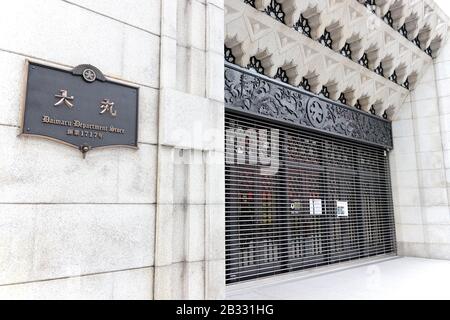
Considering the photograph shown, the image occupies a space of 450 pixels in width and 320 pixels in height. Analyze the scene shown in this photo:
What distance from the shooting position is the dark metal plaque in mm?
3070

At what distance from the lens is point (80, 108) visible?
10.8 ft

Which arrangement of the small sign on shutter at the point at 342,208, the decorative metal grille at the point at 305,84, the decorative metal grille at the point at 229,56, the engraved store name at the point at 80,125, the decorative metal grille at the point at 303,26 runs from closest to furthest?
the engraved store name at the point at 80,125, the decorative metal grille at the point at 229,56, the decorative metal grille at the point at 303,26, the decorative metal grille at the point at 305,84, the small sign on shutter at the point at 342,208

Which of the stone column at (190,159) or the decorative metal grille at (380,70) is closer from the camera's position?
the stone column at (190,159)

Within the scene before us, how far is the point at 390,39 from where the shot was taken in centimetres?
945

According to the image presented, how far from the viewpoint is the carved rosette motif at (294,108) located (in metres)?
6.61

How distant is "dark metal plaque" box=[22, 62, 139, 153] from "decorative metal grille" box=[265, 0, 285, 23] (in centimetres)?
431

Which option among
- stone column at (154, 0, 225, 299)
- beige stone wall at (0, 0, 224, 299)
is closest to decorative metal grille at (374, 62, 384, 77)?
beige stone wall at (0, 0, 224, 299)

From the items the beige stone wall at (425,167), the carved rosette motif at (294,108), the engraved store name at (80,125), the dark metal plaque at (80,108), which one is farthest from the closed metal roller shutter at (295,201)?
the engraved store name at (80,125)

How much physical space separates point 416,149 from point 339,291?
662cm

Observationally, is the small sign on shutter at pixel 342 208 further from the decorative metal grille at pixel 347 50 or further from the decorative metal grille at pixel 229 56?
the decorative metal grille at pixel 229 56

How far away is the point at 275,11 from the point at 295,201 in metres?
4.06

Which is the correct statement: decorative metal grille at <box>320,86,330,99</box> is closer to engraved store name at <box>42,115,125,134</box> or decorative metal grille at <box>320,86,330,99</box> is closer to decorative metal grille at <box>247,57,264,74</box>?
decorative metal grille at <box>247,57,264,74</box>

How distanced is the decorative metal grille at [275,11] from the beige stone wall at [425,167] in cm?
618

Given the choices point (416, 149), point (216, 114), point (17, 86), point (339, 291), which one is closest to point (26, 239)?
point (17, 86)
